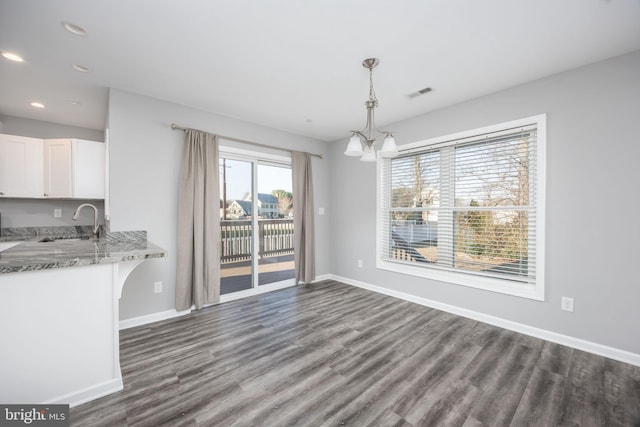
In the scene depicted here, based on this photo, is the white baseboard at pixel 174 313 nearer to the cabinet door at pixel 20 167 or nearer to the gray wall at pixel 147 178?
the gray wall at pixel 147 178

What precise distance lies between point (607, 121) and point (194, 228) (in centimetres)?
443

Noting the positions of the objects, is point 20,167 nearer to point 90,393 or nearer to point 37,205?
point 37,205

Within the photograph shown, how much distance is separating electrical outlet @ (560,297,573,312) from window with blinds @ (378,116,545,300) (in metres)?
0.16

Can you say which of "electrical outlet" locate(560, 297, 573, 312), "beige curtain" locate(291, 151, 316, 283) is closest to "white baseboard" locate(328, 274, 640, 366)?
"electrical outlet" locate(560, 297, 573, 312)

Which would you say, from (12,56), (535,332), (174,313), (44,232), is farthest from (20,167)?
(535,332)

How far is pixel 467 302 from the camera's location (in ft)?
10.3

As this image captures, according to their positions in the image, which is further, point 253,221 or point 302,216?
point 302,216

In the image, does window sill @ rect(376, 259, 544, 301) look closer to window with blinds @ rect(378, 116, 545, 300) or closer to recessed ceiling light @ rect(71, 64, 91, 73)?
window with blinds @ rect(378, 116, 545, 300)

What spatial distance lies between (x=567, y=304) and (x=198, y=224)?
162 inches

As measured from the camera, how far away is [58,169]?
11.6ft

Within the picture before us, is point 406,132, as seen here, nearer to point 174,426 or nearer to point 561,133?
point 561,133

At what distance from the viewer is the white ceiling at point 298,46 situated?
5.70 feet

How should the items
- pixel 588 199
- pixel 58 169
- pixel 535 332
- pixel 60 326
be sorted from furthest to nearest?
pixel 58 169 → pixel 535 332 → pixel 588 199 → pixel 60 326

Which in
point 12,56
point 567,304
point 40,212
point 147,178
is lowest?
point 567,304
